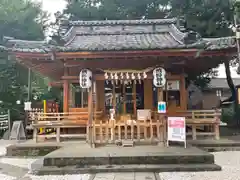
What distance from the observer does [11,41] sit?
730 cm

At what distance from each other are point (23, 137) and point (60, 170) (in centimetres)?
736

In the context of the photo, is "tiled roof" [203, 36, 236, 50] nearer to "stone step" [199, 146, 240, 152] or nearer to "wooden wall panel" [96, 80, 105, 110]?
"stone step" [199, 146, 240, 152]

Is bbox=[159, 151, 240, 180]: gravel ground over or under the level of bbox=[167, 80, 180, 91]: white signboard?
under

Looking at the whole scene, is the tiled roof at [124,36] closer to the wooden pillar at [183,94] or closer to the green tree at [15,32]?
the wooden pillar at [183,94]

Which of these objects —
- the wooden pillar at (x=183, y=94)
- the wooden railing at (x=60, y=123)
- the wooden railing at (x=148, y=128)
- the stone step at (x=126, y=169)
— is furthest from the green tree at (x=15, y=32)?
the wooden pillar at (x=183, y=94)

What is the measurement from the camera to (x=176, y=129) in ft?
22.3

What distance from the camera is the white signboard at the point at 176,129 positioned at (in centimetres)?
668

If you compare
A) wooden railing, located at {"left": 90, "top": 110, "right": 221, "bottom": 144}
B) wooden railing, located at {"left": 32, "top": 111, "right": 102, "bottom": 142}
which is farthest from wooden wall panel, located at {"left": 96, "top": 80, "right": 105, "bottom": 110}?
wooden railing, located at {"left": 90, "top": 110, "right": 221, "bottom": 144}

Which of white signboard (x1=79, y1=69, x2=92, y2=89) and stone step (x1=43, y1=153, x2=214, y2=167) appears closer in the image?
stone step (x1=43, y1=153, x2=214, y2=167)

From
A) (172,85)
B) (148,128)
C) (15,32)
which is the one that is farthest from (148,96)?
(15,32)

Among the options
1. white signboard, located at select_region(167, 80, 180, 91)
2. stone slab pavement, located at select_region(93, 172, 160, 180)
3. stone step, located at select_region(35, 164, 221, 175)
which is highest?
white signboard, located at select_region(167, 80, 180, 91)

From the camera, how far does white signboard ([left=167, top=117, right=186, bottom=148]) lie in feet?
21.9

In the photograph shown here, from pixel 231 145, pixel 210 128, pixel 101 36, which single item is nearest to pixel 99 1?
pixel 101 36

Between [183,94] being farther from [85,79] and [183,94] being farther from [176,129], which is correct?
[85,79]
